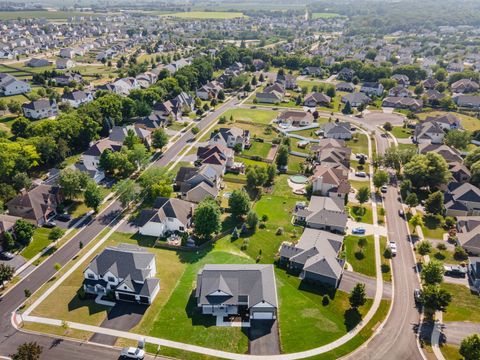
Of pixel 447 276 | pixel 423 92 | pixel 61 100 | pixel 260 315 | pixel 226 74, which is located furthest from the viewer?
pixel 226 74

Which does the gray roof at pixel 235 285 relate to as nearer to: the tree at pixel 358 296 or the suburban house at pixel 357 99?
the tree at pixel 358 296

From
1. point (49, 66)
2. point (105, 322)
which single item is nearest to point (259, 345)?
point (105, 322)

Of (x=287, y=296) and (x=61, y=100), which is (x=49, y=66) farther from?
(x=287, y=296)

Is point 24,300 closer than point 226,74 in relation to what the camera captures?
Yes

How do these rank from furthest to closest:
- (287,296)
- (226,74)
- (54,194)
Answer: (226,74) → (54,194) → (287,296)

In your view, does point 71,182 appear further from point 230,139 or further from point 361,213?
point 361,213

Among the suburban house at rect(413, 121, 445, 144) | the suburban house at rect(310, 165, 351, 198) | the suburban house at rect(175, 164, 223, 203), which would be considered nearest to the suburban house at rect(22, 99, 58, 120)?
the suburban house at rect(175, 164, 223, 203)

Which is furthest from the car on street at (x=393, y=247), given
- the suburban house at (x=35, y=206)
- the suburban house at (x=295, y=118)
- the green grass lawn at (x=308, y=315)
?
the suburban house at (x=295, y=118)

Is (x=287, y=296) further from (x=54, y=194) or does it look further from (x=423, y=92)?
(x=423, y=92)
